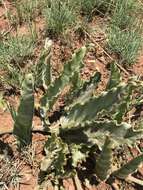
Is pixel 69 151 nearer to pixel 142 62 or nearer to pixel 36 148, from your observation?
pixel 36 148

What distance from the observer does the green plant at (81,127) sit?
212 cm

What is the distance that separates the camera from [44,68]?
8.00 ft

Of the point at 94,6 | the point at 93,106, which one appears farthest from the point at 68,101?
the point at 94,6

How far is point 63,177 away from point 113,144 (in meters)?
0.31

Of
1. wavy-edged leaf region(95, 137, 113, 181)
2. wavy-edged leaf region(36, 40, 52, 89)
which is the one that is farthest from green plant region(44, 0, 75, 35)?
wavy-edged leaf region(95, 137, 113, 181)

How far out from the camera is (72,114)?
2.33 metres

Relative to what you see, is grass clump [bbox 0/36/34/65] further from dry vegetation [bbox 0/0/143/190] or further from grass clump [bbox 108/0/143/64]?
grass clump [bbox 108/0/143/64]

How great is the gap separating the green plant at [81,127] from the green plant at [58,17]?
0.47 meters

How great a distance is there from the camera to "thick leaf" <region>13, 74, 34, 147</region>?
6.46 feet

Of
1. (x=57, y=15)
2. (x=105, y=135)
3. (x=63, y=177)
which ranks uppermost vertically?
(x=57, y=15)

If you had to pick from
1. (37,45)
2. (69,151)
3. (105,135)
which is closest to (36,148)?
(69,151)

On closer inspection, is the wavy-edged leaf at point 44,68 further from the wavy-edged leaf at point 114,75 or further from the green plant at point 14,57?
the wavy-edged leaf at point 114,75

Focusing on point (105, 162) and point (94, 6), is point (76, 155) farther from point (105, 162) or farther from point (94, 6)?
point (94, 6)

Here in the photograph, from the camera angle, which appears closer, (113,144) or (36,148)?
(113,144)
